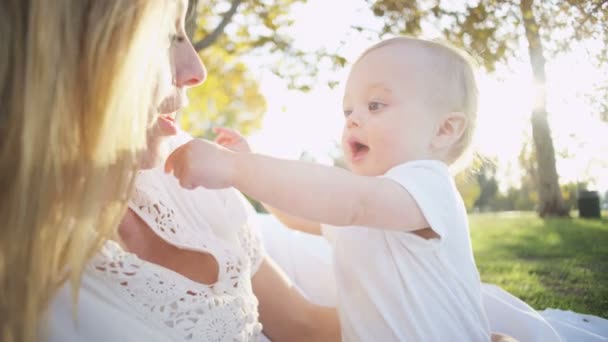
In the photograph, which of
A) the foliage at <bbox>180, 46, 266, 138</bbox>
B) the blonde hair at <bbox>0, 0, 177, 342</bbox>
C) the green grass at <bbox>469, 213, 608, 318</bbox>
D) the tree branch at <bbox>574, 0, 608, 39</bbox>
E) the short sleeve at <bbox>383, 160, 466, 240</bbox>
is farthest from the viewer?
the foliage at <bbox>180, 46, 266, 138</bbox>

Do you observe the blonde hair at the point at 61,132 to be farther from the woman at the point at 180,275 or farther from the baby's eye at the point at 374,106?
the baby's eye at the point at 374,106

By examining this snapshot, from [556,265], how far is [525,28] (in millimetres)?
1095

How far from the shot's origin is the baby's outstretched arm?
122cm

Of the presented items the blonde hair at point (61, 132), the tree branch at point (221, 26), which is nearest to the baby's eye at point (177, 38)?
the blonde hair at point (61, 132)

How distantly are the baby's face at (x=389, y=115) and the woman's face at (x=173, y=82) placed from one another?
609 millimetres

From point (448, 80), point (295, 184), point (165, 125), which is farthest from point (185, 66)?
point (448, 80)

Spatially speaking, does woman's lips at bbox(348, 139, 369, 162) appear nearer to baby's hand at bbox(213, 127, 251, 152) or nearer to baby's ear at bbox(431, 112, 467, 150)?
baby's ear at bbox(431, 112, 467, 150)

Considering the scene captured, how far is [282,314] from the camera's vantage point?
1.95 meters

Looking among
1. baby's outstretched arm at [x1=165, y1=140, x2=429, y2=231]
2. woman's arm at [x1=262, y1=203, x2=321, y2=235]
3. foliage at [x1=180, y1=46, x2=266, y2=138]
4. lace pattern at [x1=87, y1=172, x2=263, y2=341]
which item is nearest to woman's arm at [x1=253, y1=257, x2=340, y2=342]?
woman's arm at [x1=262, y1=203, x2=321, y2=235]

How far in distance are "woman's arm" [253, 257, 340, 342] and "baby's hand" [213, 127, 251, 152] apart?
49 centimetres

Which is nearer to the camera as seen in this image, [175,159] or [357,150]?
[175,159]

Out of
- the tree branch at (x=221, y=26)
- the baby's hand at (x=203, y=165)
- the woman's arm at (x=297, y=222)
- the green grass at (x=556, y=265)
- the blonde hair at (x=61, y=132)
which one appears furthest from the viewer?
the tree branch at (x=221, y=26)

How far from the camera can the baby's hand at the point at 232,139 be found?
1.77 metres

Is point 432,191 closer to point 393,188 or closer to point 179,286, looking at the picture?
point 393,188
